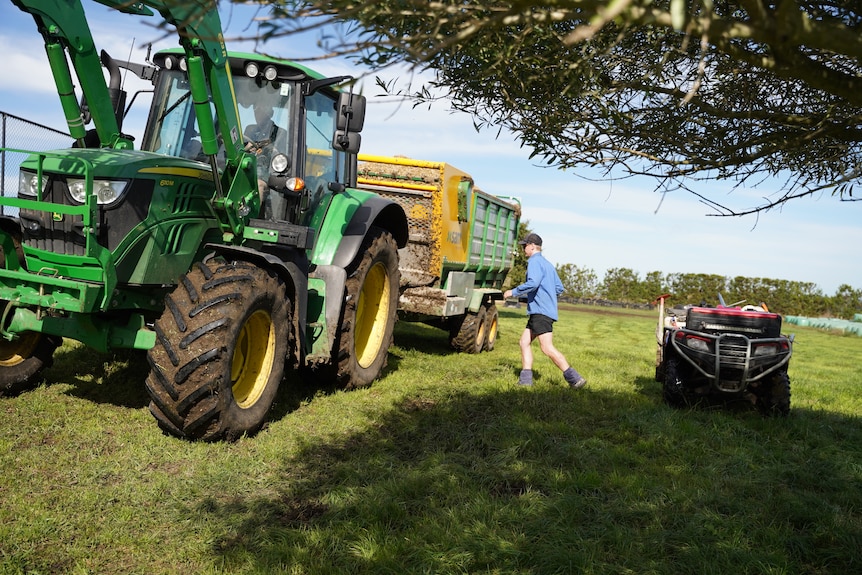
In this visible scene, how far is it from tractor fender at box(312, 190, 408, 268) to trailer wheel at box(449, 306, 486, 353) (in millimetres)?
3086

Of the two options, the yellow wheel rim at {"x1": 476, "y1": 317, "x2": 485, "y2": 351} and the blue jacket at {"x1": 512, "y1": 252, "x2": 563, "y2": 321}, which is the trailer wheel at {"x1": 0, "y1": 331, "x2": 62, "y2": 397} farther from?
the yellow wheel rim at {"x1": 476, "y1": 317, "x2": 485, "y2": 351}

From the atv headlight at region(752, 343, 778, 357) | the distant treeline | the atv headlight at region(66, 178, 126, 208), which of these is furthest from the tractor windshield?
the distant treeline

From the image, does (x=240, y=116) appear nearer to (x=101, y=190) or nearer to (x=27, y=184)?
(x=101, y=190)

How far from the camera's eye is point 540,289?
7828mm

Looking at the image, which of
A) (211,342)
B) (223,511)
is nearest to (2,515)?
(223,511)

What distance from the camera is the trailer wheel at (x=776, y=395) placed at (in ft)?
22.3

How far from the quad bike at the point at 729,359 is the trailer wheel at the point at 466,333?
3.07 meters

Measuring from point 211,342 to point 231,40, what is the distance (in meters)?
2.91

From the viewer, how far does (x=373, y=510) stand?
3.81 meters

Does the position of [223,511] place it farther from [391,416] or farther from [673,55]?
[673,55]

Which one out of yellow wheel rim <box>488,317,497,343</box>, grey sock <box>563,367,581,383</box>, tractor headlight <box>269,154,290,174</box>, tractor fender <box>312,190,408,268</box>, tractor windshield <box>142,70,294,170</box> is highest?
tractor windshield <box>142,70,294,170</box>

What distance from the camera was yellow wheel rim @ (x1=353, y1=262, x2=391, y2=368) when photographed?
712cm

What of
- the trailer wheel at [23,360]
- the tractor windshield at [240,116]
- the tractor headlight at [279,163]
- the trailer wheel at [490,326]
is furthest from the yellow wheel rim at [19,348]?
the trailer wheel at [490,326]

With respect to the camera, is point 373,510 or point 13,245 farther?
point 13,245
